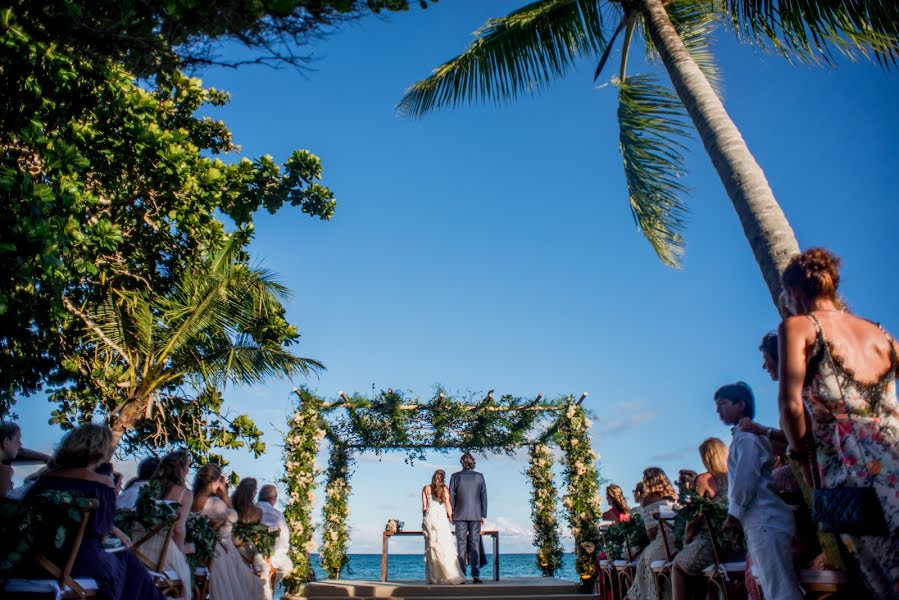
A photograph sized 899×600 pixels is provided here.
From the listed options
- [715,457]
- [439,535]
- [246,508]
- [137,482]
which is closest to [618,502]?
[715,457]

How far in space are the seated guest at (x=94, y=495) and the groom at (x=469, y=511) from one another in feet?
25.1

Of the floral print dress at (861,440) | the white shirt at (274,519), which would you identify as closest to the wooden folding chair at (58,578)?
the floral print dress at (861,440)

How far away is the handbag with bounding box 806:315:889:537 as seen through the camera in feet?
5.96

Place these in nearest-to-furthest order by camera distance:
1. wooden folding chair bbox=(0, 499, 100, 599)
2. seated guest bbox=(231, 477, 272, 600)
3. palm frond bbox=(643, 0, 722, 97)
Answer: wooden folding chair bbox=(0, 499, 100, 599) < palm frond bbox=(643, 0, 722, 97) < seated guest bbox=(231, 477, 272, 600)

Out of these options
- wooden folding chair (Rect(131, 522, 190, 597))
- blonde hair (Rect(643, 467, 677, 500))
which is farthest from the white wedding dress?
wooden folding chair (Rect(131, 522, 190, 597))

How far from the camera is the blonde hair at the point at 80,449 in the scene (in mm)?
3461

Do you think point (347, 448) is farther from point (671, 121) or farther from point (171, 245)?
point (671, 121)

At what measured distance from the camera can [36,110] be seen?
4492 mm

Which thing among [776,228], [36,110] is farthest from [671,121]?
[36,110]

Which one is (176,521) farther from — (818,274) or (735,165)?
(735,165)

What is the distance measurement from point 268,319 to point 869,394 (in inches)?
289

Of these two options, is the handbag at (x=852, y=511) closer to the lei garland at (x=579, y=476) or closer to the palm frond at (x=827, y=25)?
the palm frond at (x=827, y=25)

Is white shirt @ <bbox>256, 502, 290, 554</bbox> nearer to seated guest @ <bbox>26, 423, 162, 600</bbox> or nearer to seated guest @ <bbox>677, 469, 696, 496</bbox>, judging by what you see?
seated guest @ <bbox>26, 423, 162, 600</bbox>

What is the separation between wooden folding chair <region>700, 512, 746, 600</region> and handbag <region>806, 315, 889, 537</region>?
202 centimetres
